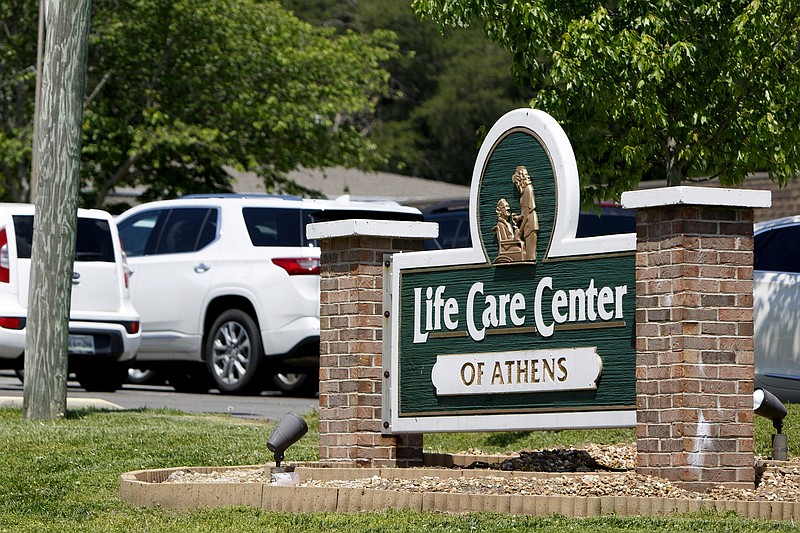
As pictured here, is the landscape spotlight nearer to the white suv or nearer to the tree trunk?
the tree trunk

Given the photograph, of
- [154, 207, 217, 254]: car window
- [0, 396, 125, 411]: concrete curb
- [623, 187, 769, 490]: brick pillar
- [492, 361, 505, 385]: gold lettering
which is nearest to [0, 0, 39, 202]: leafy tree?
[154, 207, 217, 254]: car window

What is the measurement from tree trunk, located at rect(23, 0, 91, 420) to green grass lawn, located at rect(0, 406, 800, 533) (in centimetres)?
41

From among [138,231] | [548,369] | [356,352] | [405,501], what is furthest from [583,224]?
[405,501]

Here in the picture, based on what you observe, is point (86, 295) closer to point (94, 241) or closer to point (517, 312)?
point (94, 241)

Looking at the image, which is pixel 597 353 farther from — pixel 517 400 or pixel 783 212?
pixel 783 212

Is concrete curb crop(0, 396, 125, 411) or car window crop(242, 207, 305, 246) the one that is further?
car window crop(242, 207, 305, 246)

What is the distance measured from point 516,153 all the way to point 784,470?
7.93 feet

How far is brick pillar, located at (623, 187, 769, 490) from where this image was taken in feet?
25.7

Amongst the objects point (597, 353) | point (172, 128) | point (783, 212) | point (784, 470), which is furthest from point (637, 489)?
point (172, 128)

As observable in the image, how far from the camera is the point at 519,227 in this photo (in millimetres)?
8828

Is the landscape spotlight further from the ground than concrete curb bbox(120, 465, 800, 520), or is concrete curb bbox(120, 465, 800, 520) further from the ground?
the landscape spotlight

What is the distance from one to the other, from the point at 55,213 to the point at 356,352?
3841mm

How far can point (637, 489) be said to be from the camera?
7.72 m

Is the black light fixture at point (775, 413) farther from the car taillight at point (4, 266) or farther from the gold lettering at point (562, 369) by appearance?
the car taillight at point (4, 266)
